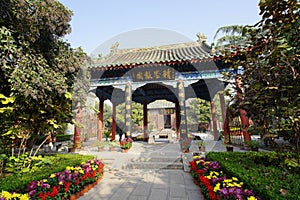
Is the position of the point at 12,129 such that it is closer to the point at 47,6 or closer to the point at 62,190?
the point at 62,190

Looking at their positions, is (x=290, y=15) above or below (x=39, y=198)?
above

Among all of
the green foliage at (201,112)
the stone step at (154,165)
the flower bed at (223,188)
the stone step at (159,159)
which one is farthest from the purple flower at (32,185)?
the green foliage at (201,112)

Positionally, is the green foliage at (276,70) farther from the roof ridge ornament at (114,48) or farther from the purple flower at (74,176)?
the roof ridge ornament at (114,48)

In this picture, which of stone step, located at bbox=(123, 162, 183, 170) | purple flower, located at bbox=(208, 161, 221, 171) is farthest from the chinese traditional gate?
purple flower, located at bbox=(208, 161, 221, 171)

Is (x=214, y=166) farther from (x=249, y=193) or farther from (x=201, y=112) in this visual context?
(x=201, y=112)

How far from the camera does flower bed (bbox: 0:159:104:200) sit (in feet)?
8.30

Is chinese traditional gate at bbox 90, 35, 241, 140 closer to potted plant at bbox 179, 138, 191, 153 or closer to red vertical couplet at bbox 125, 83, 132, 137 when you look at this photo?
red vertical couplet at bbox 125, 83, 132, 137

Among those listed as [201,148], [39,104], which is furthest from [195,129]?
[39,104]

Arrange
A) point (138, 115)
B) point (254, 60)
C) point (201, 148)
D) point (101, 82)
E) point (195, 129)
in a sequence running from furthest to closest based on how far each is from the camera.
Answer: point (195, 129), point (138, 115), point (101, 82), point (201, 148), point (254, 60)

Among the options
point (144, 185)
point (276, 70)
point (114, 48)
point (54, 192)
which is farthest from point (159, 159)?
point (114, 48)

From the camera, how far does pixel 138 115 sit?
24.5 meters

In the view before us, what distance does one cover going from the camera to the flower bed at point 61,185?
99.6 inches

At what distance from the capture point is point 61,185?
Result: 3.06 meters

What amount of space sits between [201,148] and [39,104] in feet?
19.4
